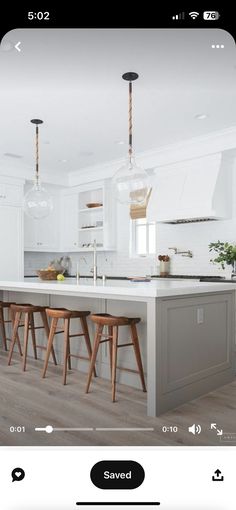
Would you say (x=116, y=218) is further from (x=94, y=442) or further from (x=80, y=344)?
(x=94, y=442)

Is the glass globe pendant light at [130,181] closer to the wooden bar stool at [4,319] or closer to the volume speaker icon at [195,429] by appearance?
the wooden bar stool at [4,319]

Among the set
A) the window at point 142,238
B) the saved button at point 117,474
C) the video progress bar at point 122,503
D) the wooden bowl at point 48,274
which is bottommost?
the video progress bar at point 122,503

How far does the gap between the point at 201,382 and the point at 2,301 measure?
2.39m

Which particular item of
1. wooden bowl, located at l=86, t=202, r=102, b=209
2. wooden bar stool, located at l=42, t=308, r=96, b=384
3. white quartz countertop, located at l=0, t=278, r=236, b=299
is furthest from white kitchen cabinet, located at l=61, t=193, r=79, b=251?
wooden bar stool, located at l=42, t=308, r=96, b=384

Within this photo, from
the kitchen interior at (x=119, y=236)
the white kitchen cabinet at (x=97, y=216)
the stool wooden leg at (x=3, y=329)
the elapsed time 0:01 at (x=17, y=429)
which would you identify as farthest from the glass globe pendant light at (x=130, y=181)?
the white kitchen cabinet at (x=97, y=216)

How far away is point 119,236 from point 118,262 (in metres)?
0.41

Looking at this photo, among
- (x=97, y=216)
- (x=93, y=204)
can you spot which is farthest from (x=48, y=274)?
(x=97, y=216)

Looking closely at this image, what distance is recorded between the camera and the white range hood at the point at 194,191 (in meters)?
4.30

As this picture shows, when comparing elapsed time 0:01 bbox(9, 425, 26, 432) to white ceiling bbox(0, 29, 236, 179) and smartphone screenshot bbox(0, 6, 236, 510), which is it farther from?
white ceiling bbox(0, 29, 236, 179)

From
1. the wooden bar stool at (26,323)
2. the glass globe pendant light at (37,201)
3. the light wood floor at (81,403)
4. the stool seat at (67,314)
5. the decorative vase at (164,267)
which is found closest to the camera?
the light wood floor at (81,403)

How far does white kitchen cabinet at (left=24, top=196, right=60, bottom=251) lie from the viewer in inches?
232

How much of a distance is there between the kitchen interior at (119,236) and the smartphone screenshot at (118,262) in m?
0.01

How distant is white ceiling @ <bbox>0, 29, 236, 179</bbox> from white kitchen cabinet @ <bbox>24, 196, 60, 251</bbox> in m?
0.79

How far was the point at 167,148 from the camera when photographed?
15.6 feet
